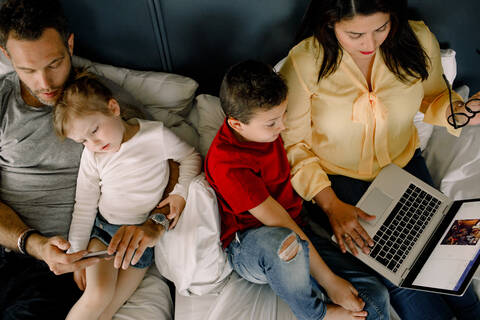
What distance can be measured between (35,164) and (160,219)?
53cm

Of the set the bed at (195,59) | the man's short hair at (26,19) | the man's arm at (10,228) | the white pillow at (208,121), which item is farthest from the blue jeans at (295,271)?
the man's short hair at (26,19)

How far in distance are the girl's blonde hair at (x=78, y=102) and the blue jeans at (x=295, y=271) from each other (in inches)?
25.3

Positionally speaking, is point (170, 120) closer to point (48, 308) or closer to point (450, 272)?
point (48, 308)

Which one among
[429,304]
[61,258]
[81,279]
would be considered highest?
[61,258]

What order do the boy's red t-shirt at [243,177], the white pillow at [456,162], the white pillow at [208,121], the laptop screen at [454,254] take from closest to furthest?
the laptop screen at [454,254] → the boy's red t-shirt at [243,177] → the white pillow at [456,162] → the white pillow at [208,121]

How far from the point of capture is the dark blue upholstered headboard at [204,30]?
1445 mm

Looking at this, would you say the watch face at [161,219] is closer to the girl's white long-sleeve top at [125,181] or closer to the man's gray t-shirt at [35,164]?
the girl's white long-sleeve top at [125,181]

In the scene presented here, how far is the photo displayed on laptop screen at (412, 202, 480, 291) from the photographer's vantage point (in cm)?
107

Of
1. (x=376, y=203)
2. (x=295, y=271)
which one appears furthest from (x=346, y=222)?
(x=295, y=271)

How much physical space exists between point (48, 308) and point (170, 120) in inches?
32.8

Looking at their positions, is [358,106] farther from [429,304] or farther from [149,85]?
[149,85]

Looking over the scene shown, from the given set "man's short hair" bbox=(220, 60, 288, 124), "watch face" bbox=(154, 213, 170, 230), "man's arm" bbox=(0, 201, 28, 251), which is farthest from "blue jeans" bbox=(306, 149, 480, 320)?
"man's arm" bbox=(0, 201, 28, 251)

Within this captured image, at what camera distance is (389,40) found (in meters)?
1.21

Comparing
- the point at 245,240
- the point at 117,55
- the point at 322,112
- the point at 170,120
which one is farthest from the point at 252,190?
the point at 117,55
